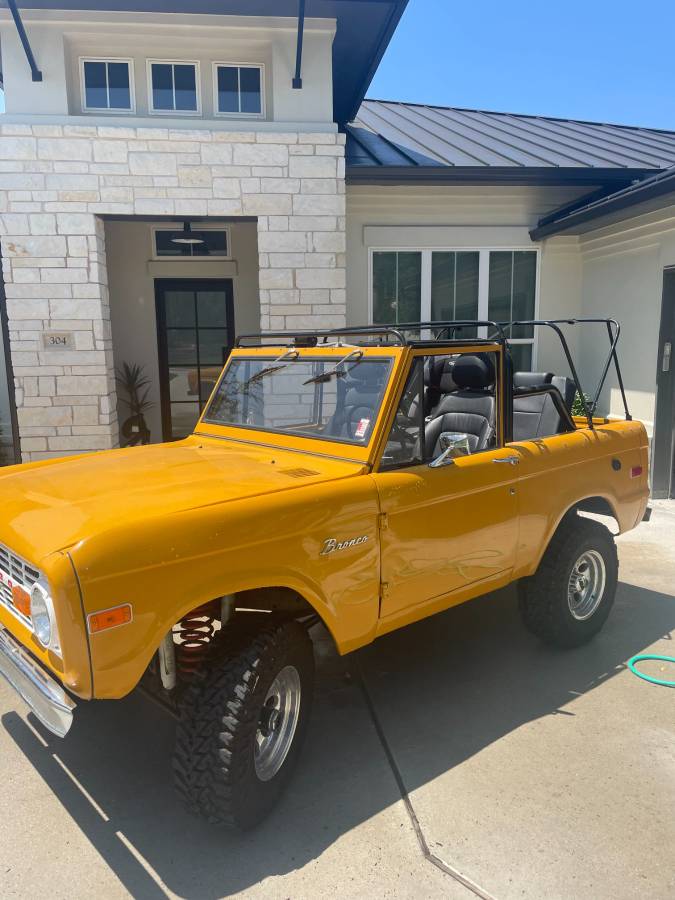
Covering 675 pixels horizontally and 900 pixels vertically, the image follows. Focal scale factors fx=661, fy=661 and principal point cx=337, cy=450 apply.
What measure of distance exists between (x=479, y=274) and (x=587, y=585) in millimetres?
5595

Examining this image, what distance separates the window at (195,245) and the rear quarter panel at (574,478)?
256 inches

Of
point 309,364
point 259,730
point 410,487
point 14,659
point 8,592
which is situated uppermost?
point 309,364

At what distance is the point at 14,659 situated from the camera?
2.54 meters

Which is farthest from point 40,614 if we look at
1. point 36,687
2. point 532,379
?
point 532,379

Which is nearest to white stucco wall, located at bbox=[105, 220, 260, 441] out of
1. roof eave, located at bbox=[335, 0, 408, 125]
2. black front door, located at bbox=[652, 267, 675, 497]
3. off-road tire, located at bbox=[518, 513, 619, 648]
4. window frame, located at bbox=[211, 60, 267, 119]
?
window frame, located at bbox=[211, 60, 267, 119]

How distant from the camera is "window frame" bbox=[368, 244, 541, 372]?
8578 mm

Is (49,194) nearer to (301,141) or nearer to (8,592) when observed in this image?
(301,141)

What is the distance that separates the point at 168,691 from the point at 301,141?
6.38 meters

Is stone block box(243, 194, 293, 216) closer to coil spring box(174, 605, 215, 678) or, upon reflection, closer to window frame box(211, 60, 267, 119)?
window frame box(211, 60, 267, 119)

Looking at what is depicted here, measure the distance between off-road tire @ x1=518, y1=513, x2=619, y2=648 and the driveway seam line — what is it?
3.74 ft

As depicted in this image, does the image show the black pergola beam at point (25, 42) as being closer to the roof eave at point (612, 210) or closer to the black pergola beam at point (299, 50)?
the black pergola beam at point (299, 50)

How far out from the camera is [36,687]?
2.37 m

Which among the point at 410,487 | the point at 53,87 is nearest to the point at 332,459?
the point at 410,487

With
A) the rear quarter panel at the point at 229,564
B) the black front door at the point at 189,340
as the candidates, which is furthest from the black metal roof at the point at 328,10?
the rear quarter panel at the point at 229,564
